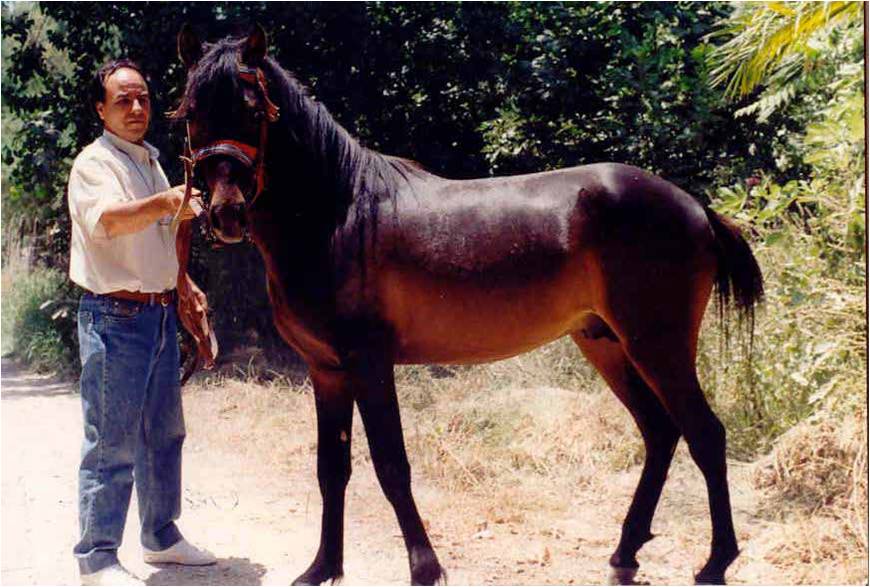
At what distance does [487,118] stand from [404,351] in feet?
15.7

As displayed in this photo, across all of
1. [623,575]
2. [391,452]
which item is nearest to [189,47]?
[391,452]

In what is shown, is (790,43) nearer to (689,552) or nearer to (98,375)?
(689,552)

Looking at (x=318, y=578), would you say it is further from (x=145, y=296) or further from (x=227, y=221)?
(x=227, y=221)

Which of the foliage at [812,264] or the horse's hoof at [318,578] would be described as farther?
the foliage at [812,264]

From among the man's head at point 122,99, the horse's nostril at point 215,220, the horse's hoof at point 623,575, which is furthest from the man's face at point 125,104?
the horse's hoof at point 623,575

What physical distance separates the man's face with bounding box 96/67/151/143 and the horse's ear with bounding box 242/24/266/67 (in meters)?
0.71

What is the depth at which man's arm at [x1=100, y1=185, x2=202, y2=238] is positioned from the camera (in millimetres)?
3316

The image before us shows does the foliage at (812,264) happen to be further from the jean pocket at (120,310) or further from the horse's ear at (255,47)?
the jean pocket at (120,310)

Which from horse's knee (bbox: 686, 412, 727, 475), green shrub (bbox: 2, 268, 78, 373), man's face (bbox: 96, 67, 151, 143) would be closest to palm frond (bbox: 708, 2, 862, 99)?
horse's knee (bbox: 686, 412, 727, 475)

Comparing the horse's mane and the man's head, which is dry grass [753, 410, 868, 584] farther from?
the man's head

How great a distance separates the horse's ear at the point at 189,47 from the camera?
317 cm

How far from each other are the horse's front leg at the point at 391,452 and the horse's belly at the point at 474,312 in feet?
0.59

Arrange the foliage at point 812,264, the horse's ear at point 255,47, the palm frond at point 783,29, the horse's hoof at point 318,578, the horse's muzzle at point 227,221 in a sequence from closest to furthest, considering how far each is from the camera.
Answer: the horse's muzzle at point 227,221
the horse's ear at point 255,47
the horse's hoof at point 318,578
the palm frond at point 783,29
the foliage at point 812,264

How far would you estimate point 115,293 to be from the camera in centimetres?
355
